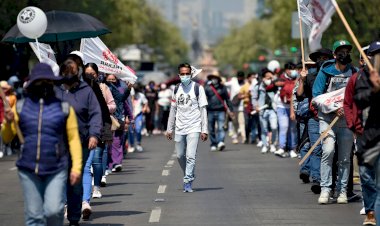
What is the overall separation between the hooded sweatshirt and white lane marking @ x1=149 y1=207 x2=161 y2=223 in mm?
2377

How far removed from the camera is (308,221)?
13688 millimetres

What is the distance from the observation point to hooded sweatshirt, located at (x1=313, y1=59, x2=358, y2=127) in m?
15.2

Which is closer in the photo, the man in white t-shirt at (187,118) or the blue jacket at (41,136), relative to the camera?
the blue jacket at (41,136)

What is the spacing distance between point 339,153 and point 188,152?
2.94 metres

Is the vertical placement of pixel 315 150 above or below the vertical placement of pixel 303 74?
below

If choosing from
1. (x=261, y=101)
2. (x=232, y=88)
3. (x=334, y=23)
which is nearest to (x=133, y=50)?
(x=334, y=23)

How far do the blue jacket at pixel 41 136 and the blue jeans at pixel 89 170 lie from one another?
3767 millimetres

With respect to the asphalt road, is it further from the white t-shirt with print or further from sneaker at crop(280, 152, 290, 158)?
sneaker at crop(280, 152, 290, 158)

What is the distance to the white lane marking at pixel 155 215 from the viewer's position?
45.7ft

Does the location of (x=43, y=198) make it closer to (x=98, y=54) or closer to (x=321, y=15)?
(x=321, y=15)

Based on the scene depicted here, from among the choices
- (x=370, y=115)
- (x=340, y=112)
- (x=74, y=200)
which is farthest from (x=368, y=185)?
(x=74, y=200)

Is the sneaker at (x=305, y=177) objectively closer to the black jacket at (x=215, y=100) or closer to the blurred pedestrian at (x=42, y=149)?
the blurred pedestrian at (x=42, y=149)

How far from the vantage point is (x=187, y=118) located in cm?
1780

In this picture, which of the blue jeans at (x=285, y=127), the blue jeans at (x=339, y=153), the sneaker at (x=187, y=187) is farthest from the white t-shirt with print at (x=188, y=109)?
the blue jeans at (x=285, y=127)
